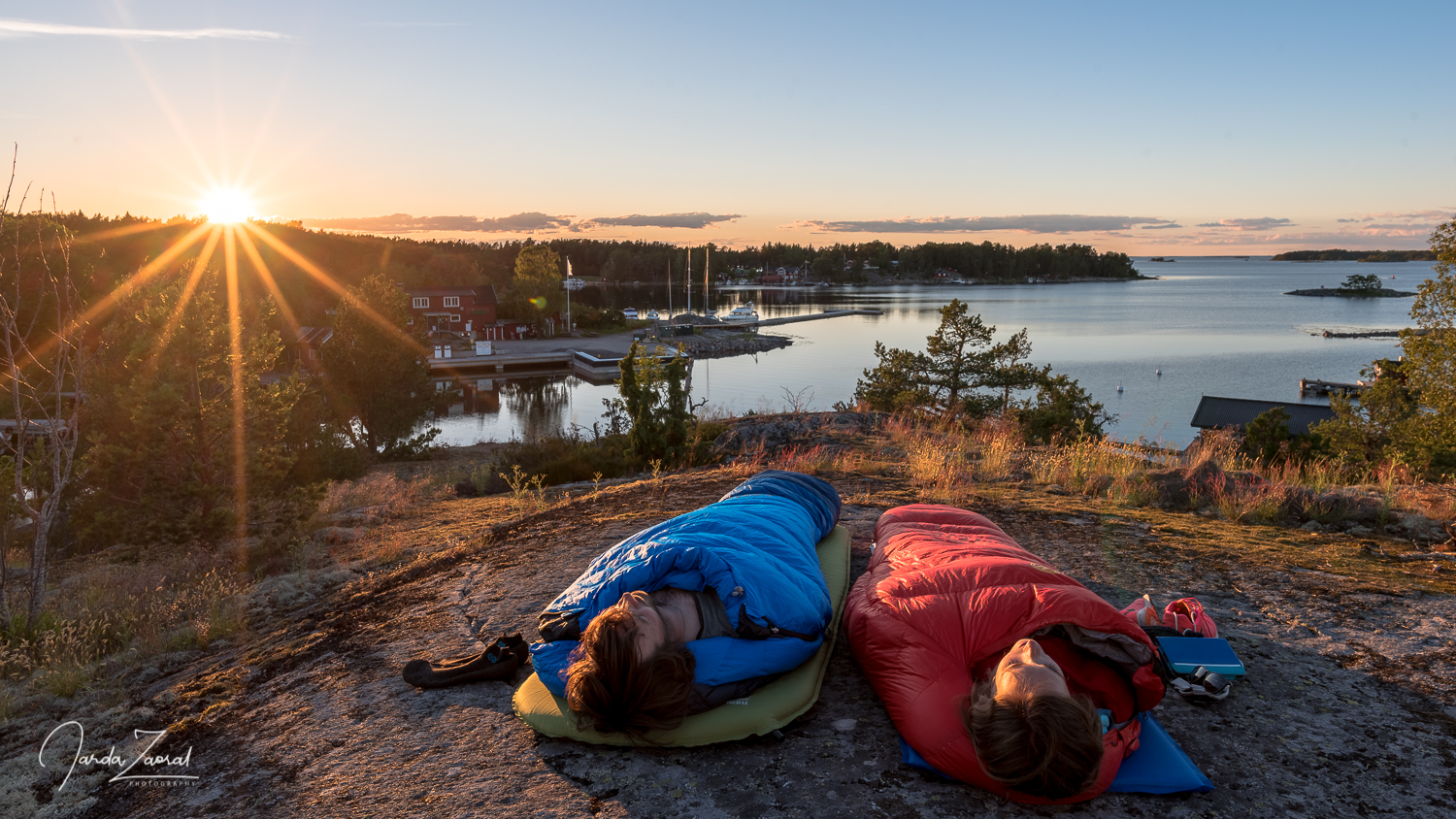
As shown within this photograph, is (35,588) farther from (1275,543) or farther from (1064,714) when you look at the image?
(1275,543)

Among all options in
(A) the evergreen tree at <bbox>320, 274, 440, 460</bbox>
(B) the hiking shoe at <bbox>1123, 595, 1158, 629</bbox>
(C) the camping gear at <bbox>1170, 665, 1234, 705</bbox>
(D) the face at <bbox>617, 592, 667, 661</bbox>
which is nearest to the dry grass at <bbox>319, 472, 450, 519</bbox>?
(D) the face at <bbox>617, 592, 667, 661</bbox>

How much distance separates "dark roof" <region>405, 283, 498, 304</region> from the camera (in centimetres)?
5897

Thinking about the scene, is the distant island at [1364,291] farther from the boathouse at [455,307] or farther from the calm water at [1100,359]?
the boathouse at [455,307]

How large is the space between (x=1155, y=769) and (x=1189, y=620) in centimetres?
123

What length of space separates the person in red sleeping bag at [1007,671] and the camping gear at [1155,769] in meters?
0.05

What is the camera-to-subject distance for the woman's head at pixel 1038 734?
2.07 m

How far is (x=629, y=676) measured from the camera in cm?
253

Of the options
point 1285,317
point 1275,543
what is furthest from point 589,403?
point 1285,317

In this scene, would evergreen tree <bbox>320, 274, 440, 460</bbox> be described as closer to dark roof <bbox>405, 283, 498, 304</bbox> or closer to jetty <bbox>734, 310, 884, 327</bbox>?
dark roof <bbox>405, 283, 498, 304</bbox>

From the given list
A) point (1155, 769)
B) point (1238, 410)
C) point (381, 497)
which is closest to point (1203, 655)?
point (1155, 769)

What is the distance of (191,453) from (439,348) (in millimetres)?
43638

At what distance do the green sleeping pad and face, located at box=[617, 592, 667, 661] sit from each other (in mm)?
328
